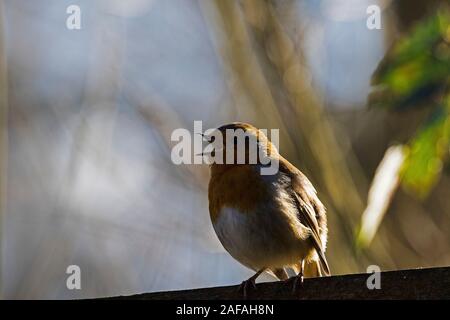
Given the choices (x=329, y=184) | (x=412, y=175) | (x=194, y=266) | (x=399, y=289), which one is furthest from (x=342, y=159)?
(x=412, y=175)

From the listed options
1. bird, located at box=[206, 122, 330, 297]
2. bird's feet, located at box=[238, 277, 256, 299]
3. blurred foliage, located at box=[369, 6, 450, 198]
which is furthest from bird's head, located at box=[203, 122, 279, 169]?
blurred foliage, located at box=[369, 6, 450, 198]

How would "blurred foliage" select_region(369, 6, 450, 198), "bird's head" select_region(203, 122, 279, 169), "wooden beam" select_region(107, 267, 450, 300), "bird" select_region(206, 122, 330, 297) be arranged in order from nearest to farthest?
"blurred foliage" select_region(369, 6, 450, 198)
"wooden beam" select_region(107, 267, 450, 300)
"bird" select_region(206, 122, 330, 297)
"bird's head" select_region(203, 122, 279, 169)

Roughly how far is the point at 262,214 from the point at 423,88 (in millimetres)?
1624

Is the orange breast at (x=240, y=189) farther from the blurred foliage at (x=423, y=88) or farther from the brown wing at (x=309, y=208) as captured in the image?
the blurred foliage at (x=423, y=88)

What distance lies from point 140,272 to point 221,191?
1.76m

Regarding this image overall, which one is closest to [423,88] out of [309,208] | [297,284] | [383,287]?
[383,287]

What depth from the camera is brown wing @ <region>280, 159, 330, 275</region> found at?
356cm

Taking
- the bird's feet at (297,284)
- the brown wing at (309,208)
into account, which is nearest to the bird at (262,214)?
the brown wing at (309,208)

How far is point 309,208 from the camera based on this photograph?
3.66 meters

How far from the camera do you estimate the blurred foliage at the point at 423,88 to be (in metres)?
1.90

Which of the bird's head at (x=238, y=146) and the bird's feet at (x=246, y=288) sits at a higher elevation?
the bird's head at (x=238, y=146)

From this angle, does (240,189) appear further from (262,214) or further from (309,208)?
(309,208)

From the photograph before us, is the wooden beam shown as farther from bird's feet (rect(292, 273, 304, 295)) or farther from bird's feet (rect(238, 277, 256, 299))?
bird's feet (rect(238, 277, 256, 299))

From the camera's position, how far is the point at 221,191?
3564 millimetres
